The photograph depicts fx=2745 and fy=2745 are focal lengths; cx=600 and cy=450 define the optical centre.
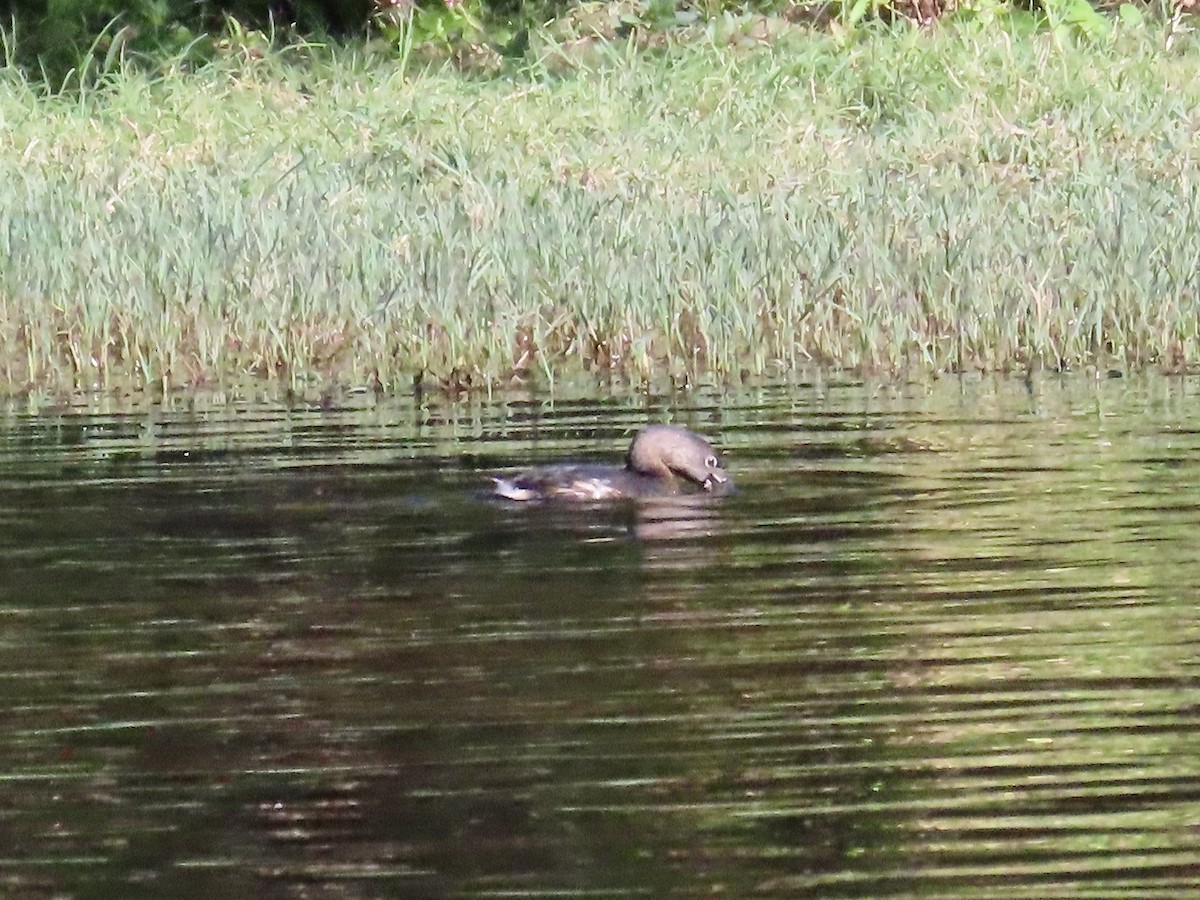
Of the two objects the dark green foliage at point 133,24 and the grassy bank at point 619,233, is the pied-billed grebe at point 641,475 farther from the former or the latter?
the dark green foliage at point 133,24

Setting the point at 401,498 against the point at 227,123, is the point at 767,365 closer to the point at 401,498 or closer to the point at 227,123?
the point at 401,498

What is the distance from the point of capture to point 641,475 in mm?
7734

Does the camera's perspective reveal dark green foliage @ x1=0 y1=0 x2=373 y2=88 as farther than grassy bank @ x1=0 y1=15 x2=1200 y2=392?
Yes

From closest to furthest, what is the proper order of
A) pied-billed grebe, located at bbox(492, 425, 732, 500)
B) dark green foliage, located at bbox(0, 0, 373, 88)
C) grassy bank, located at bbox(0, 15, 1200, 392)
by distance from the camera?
pied-billed grebe, located at bbox(492, 425, 732, 500)
grassy bank, located at bbox(0, 15, 1200, 392)
dark green foliage, located at bbox(0, 0, 373, 88)

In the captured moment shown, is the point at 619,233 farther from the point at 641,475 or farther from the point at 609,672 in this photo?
the point at 609,672


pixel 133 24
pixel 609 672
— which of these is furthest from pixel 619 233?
pixel 133 24

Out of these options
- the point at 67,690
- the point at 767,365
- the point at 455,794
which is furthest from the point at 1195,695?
the point at 767,365

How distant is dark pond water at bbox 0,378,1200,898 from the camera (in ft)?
12.8

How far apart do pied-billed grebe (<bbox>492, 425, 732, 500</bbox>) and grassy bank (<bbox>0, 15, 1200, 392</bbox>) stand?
7.67ft

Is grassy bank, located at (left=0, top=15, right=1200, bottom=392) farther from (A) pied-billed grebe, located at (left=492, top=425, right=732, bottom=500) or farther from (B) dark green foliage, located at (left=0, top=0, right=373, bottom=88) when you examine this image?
(A) pied-billed grebe, located at (left=492, top=425, right=732, bottom=500)

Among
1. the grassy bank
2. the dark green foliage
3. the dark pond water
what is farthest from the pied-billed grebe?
the dark green foliage

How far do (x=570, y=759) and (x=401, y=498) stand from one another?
10.1 feet

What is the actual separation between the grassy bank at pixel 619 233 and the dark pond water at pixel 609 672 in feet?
5.92

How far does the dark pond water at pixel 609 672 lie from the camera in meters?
3.90
